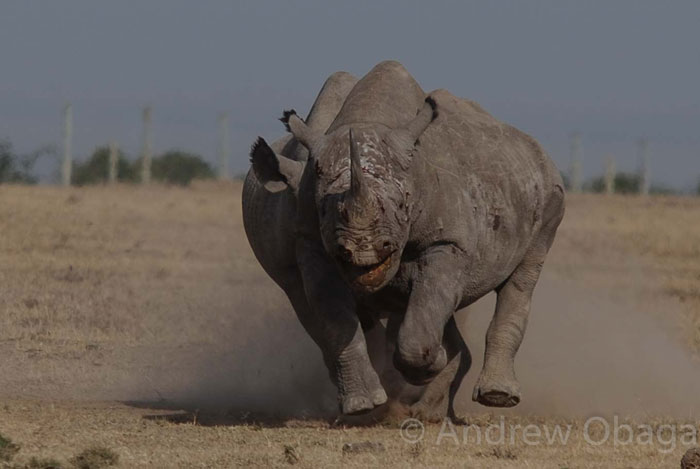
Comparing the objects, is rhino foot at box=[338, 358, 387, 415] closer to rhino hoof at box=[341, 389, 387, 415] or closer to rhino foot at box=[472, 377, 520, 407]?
rhino hoof at box=[341, 389, 387, 415]

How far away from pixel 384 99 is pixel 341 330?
135 centimetres

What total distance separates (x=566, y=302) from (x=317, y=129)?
4452mm

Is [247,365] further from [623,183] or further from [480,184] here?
[623,183]

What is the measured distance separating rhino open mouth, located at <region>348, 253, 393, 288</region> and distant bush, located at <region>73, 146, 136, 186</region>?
31.0m

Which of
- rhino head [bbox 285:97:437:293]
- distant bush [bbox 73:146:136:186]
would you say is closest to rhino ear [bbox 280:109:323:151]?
rhino head [bbox 285:97:437:293]

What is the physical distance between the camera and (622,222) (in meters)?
25.1

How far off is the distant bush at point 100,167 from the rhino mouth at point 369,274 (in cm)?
3104

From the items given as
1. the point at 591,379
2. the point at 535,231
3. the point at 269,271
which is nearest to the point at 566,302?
the point at 591,379

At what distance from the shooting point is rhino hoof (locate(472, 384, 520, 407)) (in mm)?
9531

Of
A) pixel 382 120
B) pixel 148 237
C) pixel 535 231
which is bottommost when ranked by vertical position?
pixel 148 237

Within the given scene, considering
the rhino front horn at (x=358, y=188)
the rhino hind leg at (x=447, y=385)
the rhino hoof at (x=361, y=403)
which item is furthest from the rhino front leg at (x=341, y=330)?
the rhino hind leg at (x=447, y=385)

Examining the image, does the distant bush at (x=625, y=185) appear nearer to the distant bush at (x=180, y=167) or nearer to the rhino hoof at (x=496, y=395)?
the distant bush at (x=180, y=167)

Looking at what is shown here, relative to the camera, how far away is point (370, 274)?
27.8 feet

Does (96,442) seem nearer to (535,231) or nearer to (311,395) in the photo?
(311,395)
